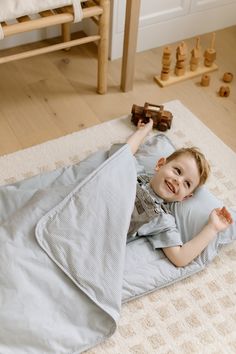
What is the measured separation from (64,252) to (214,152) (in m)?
0.83

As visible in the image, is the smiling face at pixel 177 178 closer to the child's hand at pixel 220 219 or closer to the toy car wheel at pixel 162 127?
the child's hand at pixel 220 219

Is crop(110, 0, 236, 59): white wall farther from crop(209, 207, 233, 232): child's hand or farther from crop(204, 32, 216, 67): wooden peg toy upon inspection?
crop(209, 207, 233, 232): child's hand

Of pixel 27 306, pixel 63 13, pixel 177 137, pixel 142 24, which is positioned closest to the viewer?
pixel 27 306

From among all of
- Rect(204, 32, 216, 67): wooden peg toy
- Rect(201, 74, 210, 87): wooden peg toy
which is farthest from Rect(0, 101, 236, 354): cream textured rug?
Rect(204, 32, 216, 67): wooden peg toy

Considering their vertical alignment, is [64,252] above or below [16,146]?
above

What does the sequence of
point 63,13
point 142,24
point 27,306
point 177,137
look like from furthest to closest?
point 142,24
point 177,137
point 63,13
point 27,306

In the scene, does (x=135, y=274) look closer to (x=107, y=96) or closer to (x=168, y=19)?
(x=107, y=96)

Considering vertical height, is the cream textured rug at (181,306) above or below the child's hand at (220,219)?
below

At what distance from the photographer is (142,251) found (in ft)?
5.42

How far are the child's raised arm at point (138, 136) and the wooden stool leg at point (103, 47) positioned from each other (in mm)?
345

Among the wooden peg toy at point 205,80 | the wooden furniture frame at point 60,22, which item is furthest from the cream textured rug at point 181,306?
the wooden peg toy at point 205,80

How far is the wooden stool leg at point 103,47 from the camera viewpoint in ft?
6.68

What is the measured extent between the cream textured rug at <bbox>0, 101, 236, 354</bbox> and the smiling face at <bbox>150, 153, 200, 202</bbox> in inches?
9.6

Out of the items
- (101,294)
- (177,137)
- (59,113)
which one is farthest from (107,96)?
(101,294)
